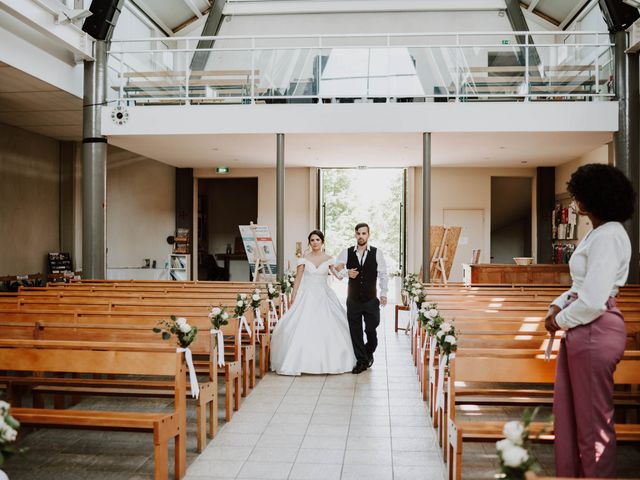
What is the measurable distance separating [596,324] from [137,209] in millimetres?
14122

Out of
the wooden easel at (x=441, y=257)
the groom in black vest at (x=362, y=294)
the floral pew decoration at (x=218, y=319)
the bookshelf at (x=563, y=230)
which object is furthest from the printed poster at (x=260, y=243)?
the bookshelf at (x=563, y=230)

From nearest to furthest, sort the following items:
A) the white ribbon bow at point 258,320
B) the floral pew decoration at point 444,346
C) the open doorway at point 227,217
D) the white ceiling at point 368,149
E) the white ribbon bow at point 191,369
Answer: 1. the white ribbon bow at point 191,369
2. the floral pew decoration at point 444,346
3. the white ribbon bow at point 258,320
4. the white ceiling at point 368,149
5. the open doorway at point 227,217

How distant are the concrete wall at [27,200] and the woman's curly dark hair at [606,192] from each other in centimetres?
1130

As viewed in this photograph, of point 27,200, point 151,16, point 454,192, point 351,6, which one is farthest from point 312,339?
point 151,16

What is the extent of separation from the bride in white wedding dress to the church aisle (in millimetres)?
158

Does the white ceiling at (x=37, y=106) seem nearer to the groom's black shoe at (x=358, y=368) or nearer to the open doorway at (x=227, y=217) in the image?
the groom's black shoe at (x=358, y=368)

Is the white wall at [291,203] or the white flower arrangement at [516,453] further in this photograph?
the white wall at [291,203]

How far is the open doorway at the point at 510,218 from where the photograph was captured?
17.2m

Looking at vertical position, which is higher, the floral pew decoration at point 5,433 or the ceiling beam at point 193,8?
the ceiling beam at point 193,8

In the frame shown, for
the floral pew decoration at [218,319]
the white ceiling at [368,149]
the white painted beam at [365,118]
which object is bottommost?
the floral pew decoration at [218,319]

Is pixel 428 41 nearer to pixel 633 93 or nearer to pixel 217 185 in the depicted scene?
pixel 633 93

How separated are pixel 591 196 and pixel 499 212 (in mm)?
16070

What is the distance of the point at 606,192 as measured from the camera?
8.80 ft

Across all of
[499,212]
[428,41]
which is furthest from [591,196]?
[499,212]
